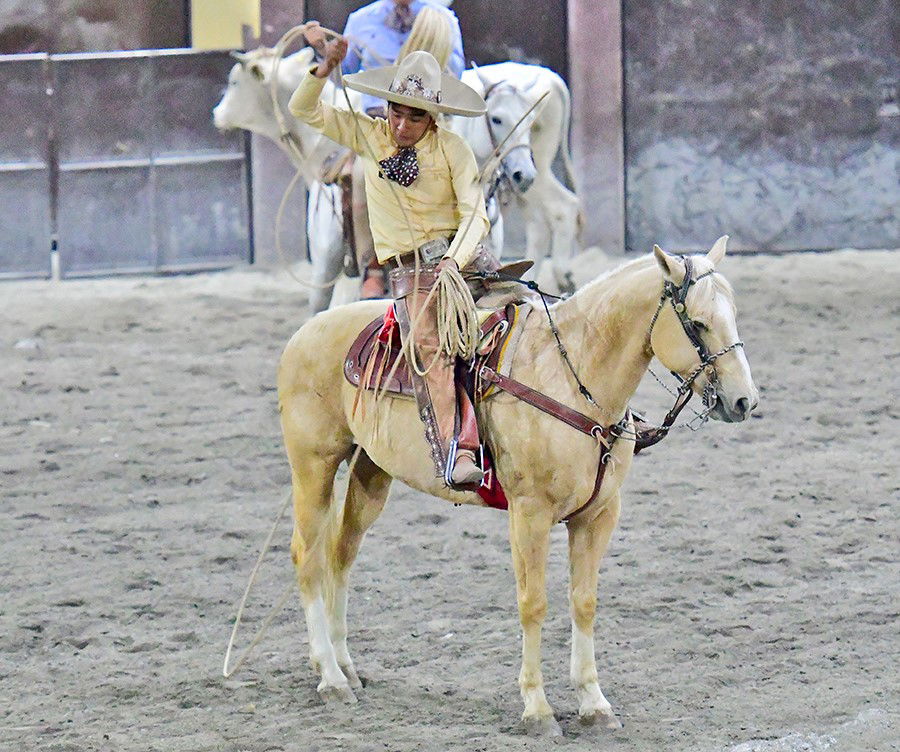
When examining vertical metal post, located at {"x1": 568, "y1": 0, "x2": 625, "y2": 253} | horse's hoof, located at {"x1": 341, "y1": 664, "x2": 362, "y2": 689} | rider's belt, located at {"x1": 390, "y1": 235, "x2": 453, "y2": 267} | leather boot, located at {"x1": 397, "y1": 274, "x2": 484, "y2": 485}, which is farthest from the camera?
vertical metal post, located at {"x1": 568, "y1": 0, "x2": 625, "y2": 253}

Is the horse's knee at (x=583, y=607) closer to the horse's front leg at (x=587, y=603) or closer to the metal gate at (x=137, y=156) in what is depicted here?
the horse's front leg at (x=587, y=603)

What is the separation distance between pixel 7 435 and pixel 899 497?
15.8 ft

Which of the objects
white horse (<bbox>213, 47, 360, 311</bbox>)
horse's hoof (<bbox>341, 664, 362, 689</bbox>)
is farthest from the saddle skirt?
white horse (<bbox>213, 47, 360, 311</bbox>)

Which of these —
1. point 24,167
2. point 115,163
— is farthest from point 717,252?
point 24,167

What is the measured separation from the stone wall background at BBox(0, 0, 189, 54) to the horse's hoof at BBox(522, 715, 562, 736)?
9.42m

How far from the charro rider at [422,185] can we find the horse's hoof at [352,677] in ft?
3.17

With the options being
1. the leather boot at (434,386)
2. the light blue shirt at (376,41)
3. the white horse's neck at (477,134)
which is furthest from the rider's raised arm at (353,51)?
the leather boot at (434,386)

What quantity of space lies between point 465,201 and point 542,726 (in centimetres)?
171

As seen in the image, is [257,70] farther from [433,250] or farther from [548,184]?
[433,250]

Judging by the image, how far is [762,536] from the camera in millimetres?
6887

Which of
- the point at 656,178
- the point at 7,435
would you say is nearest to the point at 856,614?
the point at 7,435

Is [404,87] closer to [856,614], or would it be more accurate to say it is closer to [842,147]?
[856,614]

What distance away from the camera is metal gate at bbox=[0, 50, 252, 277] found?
41.7 ft

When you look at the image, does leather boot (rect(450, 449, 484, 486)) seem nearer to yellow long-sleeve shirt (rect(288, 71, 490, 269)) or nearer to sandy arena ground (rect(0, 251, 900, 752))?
yellow long-sleeve shirt (rect(288, 71, 490, 269))
